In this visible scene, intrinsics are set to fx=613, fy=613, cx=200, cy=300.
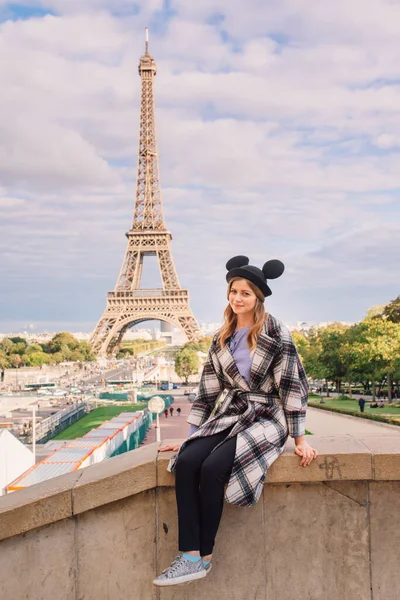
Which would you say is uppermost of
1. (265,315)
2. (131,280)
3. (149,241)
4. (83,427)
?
(149,241)

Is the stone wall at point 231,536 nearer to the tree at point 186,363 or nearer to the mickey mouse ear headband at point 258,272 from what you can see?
the mickey mouse ear headband at point 258,272

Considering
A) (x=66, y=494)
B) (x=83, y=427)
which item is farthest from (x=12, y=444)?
(x=83, y=427)

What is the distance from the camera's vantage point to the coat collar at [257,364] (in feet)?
12.9

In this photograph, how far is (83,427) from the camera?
3381cm

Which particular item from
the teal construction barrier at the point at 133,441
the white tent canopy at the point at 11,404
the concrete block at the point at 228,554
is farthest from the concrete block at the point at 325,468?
the white tent canopy at the point at 11,404

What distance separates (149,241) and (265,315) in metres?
78.8

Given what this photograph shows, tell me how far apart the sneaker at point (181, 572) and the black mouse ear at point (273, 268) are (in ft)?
6.13

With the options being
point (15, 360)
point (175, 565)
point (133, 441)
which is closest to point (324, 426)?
point (133, 441)

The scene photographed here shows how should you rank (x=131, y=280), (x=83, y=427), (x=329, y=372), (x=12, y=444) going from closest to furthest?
(x=12, y=444), (x=83, y=427), (x=329, y=372), (x=131, y=280)

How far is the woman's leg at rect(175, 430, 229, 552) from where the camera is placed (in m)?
3.61

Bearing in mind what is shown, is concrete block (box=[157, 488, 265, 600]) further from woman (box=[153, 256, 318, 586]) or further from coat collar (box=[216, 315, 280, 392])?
coat collar (box=[216, 315, 280, 392])

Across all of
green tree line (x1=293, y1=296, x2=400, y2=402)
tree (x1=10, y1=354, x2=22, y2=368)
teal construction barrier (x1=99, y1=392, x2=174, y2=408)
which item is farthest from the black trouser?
tree (x1=10, y1=354, x2=22, y2=368)

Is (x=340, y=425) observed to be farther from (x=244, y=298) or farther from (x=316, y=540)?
(x=244, y=298)

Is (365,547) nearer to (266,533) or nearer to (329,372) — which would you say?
(266,533)
